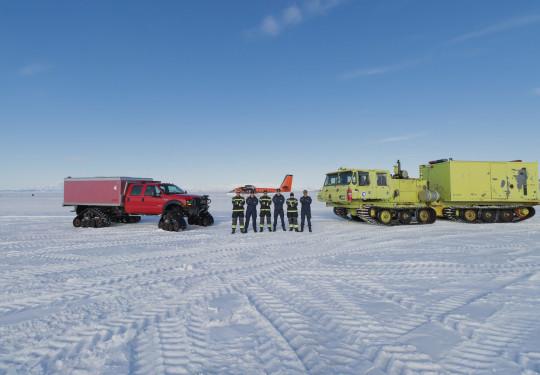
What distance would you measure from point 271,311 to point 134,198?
11.3 m

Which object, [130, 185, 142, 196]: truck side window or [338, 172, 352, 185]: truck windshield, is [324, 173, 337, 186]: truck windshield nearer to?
[338, 172, 352, 185]: truck windshield

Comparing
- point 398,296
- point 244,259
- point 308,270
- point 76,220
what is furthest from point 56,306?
point 76,220

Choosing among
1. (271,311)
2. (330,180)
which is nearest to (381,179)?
(330,180)

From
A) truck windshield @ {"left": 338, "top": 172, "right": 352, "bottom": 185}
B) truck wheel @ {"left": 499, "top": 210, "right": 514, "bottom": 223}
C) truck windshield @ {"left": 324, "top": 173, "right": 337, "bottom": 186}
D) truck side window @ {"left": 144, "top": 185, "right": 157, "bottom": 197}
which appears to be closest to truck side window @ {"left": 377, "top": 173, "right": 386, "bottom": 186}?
truck windshield @ {"left": 338, "top": 172, "right": 352, "bottom": 185}

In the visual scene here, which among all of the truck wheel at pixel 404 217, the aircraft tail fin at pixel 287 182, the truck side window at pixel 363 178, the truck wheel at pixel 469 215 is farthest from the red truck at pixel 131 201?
the aircraft tail fin at pixel 287 182

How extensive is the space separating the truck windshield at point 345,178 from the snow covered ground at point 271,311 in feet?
21.1

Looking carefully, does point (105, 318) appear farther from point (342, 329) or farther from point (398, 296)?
point (398, 296)

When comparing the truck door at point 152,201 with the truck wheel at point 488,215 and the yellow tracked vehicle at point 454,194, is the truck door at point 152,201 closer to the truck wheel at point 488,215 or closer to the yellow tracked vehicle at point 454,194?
the yellow tracked vehicle at point 454,194

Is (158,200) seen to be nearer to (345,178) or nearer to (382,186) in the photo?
(345,178)

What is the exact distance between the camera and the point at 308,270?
6.82 m

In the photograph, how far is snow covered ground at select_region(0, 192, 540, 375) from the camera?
3240 millimetres

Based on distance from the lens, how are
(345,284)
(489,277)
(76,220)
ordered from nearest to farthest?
(345,284)
(489,277)
(76,220)

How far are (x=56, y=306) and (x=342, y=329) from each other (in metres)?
4.27

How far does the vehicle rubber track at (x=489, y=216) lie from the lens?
1554cm
